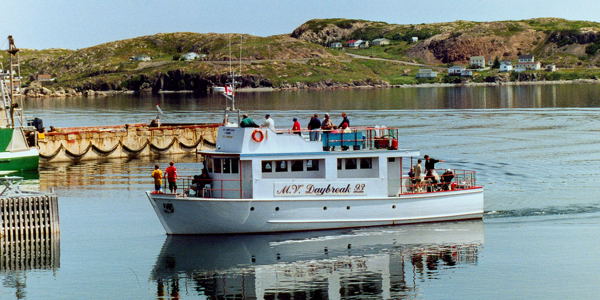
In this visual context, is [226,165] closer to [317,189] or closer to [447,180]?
[317,189]

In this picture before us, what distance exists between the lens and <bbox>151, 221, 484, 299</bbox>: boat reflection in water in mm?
35219

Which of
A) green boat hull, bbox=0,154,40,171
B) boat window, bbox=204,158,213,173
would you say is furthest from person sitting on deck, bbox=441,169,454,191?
green boat hull, bbox=0,154,40,171

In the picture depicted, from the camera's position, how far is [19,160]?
6794cm

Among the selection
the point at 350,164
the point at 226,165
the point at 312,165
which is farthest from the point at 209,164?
the point at 350,164

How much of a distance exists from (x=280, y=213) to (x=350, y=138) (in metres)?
4.94

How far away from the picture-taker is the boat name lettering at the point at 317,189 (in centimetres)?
4212

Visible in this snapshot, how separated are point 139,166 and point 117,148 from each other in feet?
25.7

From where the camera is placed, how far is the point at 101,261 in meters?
39.0

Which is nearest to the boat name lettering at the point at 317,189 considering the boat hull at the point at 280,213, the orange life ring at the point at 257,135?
the boat hull at the point at 280,213

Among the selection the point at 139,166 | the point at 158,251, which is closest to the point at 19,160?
the point at 139,166

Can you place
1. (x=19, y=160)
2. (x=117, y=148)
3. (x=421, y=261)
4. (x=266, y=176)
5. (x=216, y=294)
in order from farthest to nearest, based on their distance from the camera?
(x=117, y=148)
(x=19, y=160)
(x=266, y=176)
(x=421, y=261)
(x=216, y=294)

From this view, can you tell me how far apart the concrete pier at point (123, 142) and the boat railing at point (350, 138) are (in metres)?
37.7

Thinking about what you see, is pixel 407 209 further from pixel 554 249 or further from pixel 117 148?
pixel 117 148

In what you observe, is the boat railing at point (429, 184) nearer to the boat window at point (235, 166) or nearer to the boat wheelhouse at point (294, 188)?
the boat wheelhouse at point (294, 188)
